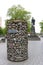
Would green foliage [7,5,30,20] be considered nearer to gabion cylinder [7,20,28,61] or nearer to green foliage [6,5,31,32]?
green foliage [6,5,31,32]

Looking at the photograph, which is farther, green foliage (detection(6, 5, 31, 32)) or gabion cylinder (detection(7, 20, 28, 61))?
green foliage (detection(6, 5, 31, 32))

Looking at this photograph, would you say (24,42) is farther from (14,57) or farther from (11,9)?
(11,9)

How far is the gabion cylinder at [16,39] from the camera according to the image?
8508 mm

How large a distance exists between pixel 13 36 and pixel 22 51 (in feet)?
2.99

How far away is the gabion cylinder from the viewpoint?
851cm

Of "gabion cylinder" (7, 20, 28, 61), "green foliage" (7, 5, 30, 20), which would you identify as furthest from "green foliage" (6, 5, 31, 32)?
"gabion cylinder" (7, 20, 28, 61)

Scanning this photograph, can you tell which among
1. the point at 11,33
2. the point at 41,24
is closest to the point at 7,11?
Answer: the point at 41,24

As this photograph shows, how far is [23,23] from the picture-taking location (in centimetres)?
857

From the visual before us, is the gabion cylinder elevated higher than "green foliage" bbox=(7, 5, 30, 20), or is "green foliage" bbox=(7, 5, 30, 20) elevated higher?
"green foliage" bbox=(7, 5, 30, 20)

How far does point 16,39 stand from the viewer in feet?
28.1

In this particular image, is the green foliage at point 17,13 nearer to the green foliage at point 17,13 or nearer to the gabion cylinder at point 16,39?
the green foliage at point 17,13

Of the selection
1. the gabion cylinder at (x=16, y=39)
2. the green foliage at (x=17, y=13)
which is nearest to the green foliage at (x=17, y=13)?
the green foliage at (x=17, y=13)

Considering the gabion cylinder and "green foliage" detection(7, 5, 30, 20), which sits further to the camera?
"green foliage" detection(7, 5, 30, 20)

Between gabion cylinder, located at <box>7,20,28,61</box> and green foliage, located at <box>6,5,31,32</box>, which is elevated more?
green foliage, located at <box>6,5,31,32</box>
